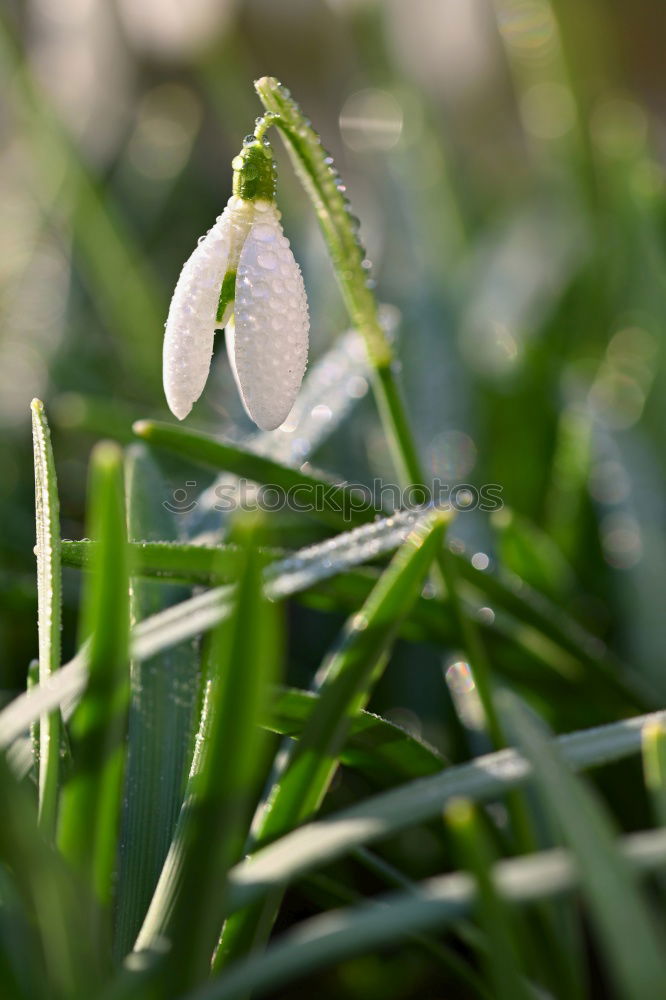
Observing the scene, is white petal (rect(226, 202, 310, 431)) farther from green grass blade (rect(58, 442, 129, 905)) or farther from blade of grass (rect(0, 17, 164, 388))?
blade of grass (rect(0, 17, 164, 388))

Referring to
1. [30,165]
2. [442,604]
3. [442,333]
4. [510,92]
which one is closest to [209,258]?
[442,604]

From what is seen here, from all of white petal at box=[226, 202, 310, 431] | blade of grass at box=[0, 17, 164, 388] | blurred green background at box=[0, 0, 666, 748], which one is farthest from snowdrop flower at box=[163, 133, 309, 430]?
blade of grass at box=[0, 17, 164, 388]

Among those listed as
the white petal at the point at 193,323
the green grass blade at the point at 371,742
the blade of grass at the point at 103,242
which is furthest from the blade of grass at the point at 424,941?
the blade of grass at the point at 103,242

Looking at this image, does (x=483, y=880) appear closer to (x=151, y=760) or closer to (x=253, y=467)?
(x=151, y=760)

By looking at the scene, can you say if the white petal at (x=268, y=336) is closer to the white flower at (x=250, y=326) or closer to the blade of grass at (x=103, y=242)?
the white flower at (x=250, y=326)

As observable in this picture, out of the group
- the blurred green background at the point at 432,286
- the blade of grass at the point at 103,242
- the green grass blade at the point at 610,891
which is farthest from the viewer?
the blade of grass at the point at 103,242

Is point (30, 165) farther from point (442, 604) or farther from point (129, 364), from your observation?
point (442, 604)
